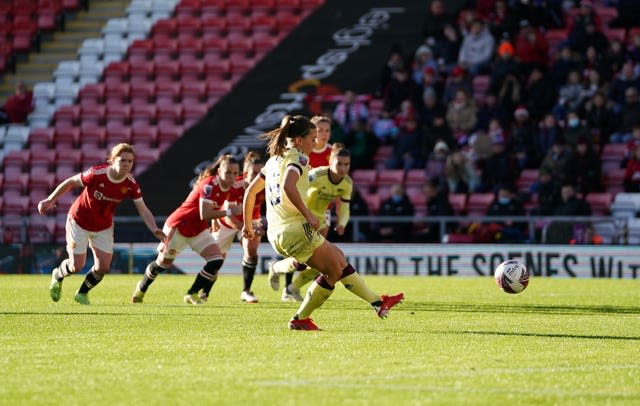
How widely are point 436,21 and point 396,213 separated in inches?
252

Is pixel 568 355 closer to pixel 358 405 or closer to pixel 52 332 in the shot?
pixel 358 405

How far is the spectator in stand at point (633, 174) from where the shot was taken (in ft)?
A: 81.3

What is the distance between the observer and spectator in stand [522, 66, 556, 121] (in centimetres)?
2706

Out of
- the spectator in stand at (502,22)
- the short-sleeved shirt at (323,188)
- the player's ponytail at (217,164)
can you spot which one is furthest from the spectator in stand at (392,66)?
the short-sleeved shirt at (323,188)

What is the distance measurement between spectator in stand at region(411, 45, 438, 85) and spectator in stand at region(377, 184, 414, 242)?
4056 mm

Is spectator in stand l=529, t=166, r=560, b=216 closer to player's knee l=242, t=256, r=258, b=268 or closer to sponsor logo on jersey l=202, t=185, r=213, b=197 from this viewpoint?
player's knee l=242, t=256, r=258, b=268

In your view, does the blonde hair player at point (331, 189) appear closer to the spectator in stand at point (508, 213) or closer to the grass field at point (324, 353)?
the grass field at point (324, 353)

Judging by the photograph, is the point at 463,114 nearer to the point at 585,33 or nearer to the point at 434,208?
the point at 434,208

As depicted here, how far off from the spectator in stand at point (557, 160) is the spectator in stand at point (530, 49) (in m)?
3.01

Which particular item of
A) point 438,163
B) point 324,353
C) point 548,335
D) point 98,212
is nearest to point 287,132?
point 324,353

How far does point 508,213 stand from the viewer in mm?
24984

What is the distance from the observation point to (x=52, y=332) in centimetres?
1236

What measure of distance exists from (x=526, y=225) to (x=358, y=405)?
17.5 meters

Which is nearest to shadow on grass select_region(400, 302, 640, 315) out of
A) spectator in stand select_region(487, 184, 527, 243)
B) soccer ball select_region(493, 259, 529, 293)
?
soccer ball select_region(493, 259, 529, 293)
